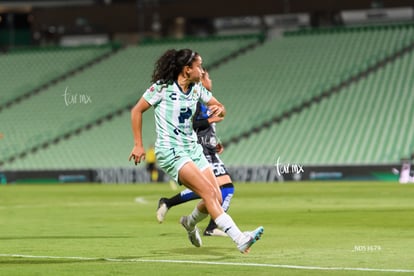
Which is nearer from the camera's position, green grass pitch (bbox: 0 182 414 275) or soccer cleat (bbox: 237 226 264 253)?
green grass pitch (bbox: 0 182 414 275)

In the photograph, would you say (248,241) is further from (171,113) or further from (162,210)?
(162,210)

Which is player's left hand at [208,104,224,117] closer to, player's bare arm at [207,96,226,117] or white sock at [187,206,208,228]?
player's bare arm at [207,96,226,117]

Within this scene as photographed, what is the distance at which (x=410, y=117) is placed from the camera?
46.1 m

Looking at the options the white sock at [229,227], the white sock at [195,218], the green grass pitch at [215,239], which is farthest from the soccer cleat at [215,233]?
the white sock at [229,227]

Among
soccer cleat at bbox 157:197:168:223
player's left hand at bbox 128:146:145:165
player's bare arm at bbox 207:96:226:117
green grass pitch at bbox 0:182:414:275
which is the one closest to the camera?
green grass pitch at bbox 0:182:414:275

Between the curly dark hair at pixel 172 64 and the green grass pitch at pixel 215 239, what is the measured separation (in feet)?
7.52

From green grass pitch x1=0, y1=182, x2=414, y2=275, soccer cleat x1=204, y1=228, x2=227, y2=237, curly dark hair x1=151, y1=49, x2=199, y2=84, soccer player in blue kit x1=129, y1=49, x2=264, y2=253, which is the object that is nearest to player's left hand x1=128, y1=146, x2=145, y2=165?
soccer player in blue kit x1=129, y1=49, x2=264, y2=253

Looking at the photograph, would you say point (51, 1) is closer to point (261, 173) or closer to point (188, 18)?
point (188, 18)

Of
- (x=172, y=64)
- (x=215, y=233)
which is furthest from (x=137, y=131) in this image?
(x=215, y=233)

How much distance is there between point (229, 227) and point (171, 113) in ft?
5.66

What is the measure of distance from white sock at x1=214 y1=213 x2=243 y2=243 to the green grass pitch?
32cm

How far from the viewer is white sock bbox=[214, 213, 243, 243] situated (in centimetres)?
1216

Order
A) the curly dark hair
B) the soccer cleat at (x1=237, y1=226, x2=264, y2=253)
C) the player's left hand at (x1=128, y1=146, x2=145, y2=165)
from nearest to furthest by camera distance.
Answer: the soccer cleat at (x1=237, y1=226, x2=264, y2=253) < the player's left hand at (x1=128, y1=146, x2=145, y2=165) < the curly dark hair

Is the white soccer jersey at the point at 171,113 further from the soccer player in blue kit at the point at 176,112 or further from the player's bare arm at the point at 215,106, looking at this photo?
the player's bare arm at the point at 215,106
